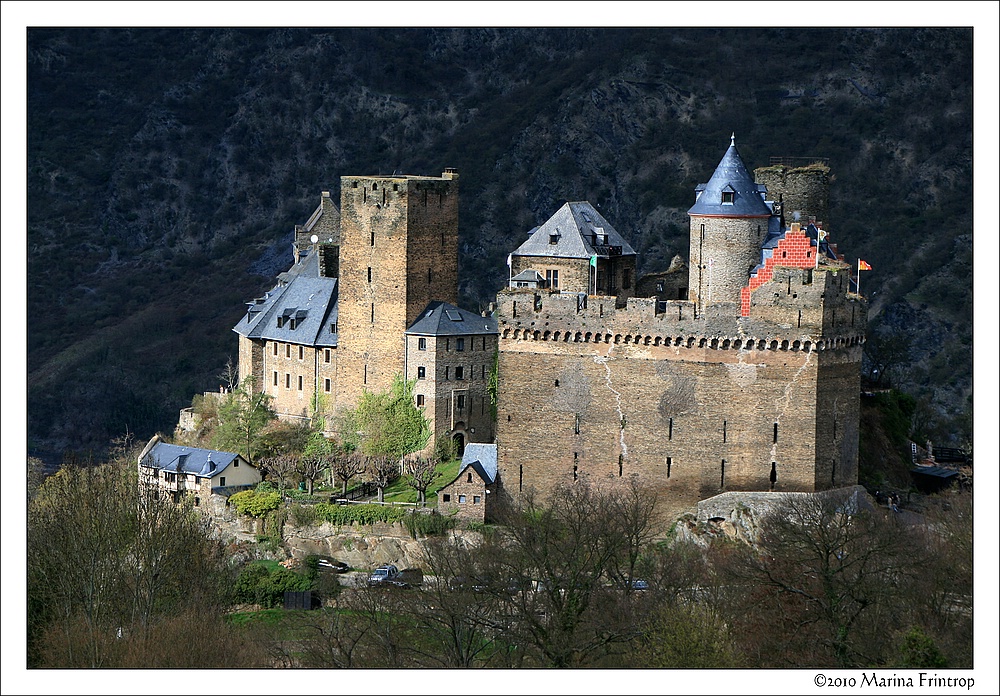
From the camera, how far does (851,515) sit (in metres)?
72.6

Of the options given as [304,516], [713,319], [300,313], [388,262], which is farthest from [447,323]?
[713,319]

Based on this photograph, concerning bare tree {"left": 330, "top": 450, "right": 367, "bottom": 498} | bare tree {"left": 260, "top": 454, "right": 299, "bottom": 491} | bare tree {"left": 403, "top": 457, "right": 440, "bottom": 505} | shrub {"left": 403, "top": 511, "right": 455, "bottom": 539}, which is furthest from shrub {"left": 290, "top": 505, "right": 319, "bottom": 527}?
shrub {"left": 403, "top": 511, "right": 455, "bottom": 539}

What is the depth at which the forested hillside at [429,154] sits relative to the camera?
5276 inches

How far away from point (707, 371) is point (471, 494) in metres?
10.1

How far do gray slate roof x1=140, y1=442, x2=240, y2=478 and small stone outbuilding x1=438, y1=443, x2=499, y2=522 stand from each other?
34.4ft

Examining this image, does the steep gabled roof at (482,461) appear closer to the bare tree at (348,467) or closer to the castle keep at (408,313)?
the castle keep at (408,313)

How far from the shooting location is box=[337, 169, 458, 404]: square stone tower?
8619 cm

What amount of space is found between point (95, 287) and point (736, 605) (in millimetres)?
102038

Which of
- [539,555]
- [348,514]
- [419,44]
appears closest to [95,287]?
[419,44]

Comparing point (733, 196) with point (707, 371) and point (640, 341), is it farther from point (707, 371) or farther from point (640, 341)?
point (707, 371)

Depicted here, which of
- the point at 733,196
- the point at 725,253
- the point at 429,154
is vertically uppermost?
the point at 429,154

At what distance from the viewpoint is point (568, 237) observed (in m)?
83.2

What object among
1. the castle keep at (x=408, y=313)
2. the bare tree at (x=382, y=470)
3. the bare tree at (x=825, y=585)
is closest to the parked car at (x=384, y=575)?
the bare tree at (x=382, y=470)

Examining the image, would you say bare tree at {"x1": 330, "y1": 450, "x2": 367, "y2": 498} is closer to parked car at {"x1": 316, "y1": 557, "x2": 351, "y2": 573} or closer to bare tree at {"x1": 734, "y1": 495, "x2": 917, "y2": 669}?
parked car at {"x1": 316, "y1": 557, "x2": 351, "y2": 573}
